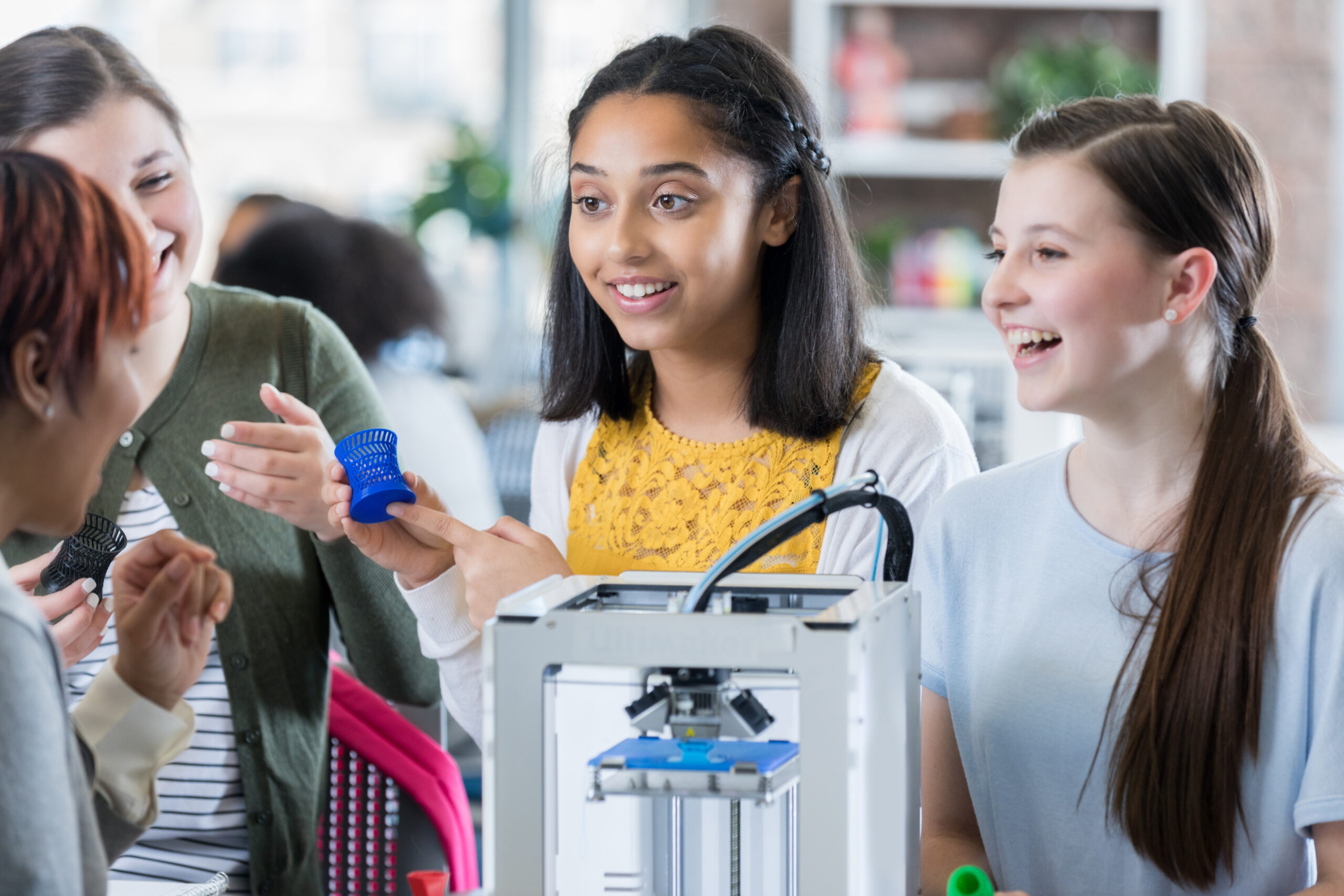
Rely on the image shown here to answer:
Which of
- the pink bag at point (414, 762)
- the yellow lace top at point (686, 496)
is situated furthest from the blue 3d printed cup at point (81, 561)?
the yellow lace top at point (686, 496)

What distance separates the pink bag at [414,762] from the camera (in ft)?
4.62

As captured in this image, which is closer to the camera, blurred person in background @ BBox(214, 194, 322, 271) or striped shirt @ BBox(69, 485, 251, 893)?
striped shirt @ BBox(69, 485, 251, 893)

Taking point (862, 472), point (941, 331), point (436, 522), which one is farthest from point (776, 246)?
point (941, 331)

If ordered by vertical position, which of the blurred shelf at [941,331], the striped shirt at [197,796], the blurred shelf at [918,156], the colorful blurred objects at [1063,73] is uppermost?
the colorful blurred objects at [1063,73]

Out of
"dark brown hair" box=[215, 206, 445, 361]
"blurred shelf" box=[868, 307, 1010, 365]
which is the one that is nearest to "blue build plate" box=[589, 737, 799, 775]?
"dark brown hair" box=[215, 206, 445, 361]

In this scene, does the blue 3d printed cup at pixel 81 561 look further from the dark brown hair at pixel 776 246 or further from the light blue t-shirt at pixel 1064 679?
the light blue t-shirt at pixel 1064 679

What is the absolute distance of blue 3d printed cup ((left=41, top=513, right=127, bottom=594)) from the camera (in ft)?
3.82

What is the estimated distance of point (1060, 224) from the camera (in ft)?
3.57

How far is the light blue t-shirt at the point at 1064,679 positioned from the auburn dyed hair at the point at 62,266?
75cm

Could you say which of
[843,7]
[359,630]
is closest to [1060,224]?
[359,630]

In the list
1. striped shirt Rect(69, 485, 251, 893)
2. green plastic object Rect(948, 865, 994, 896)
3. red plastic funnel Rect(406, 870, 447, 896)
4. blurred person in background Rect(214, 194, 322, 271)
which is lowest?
striped shirt Rect(69, 485, 251, 893)

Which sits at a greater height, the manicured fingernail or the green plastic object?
the manicured fingernail

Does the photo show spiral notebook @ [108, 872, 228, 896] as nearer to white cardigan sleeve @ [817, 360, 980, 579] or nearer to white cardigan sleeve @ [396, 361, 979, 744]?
white cardigan sleeve @ [396, 361, 979, 744]

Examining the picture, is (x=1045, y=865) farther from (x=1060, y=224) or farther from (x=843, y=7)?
(x=843, y=7)
